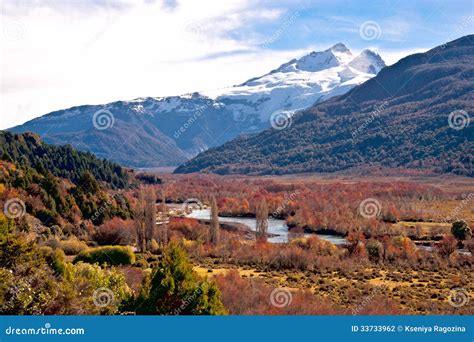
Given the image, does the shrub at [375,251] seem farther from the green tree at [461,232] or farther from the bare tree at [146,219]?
the bare tree at [146,219]

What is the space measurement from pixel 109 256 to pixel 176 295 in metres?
30.8

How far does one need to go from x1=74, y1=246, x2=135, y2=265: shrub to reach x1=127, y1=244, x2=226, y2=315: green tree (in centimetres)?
2828

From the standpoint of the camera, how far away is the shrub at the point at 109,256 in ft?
185

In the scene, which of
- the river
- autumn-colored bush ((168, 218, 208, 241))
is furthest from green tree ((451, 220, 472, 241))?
autumn-colored bush ((168, 218, 208, 241))

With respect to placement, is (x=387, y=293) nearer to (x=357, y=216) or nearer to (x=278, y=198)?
(x=357, y=216)

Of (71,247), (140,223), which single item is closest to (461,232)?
(140,223)

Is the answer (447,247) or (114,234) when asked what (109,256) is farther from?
(447,247)

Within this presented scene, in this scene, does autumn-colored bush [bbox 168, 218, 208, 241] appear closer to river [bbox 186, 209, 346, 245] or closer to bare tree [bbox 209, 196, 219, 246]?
bare tree [bbox 209, 196, 219, 246]

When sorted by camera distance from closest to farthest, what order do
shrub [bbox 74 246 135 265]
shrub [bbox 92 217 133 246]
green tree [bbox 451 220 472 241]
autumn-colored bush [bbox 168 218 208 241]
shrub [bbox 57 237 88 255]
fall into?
shrub [bbox 74 246 135 265]
shrub [bbox 57 237 88 255]
shrub [bbox 92 217 133 246]
green tree [bbox 451 220 472 241]
autumn-colored bush [bbox 168 218 208 241]

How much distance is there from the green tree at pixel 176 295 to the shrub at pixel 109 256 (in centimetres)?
2828

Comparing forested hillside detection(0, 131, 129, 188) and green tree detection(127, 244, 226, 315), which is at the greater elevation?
forested hillside detection(0, 131, 129, 188)

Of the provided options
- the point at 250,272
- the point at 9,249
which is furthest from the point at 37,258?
the point at 250,272

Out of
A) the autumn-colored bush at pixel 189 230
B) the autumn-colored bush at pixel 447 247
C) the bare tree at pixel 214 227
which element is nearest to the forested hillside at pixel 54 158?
the autumn-colored bush at pixel 189 230

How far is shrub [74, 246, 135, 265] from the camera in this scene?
56.5 m
